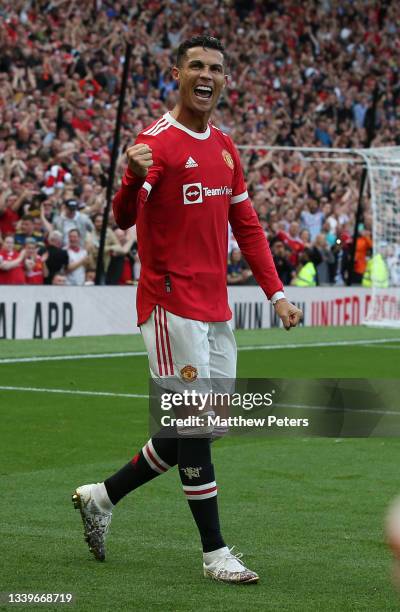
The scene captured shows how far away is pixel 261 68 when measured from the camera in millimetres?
29250

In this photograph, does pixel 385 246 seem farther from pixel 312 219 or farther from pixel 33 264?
pixel 33 264

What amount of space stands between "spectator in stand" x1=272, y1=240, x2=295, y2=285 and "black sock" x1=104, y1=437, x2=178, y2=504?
15.7 m

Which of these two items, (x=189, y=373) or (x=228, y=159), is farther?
(x=228, y=159)

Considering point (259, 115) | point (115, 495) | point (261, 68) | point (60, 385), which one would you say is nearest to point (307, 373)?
point (60, 385)

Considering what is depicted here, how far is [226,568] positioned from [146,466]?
2.28ft

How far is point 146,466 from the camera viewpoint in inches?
219

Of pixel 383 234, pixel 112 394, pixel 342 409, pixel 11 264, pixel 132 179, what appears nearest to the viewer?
pixel 132 179

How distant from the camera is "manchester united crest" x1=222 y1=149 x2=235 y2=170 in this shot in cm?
559

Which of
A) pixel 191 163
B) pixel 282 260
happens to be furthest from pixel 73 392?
pixel 282 260

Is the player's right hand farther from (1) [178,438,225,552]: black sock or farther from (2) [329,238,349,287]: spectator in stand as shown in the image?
(2) [329,238,349,287]: spectator in stand

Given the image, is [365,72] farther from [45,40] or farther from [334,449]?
[334,449]

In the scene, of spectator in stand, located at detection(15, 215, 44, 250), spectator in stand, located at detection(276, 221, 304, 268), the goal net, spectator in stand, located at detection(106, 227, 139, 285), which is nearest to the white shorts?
spectator in stand, located at detection(15, 215, 44, 250)

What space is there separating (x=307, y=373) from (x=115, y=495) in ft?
27.2

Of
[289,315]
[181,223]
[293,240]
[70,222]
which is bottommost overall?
[293,240]
